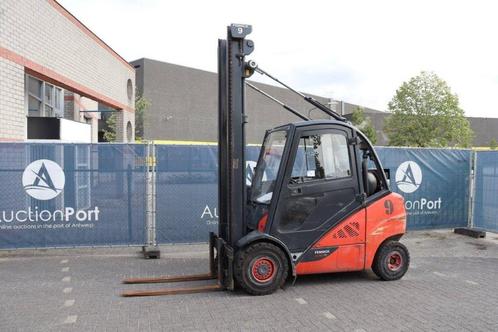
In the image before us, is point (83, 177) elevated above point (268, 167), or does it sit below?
below

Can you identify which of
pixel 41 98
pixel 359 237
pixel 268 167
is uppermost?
pixel 41 98

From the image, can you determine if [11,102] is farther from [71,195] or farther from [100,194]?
[100,194]

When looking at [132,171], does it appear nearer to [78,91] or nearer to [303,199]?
[303,199]

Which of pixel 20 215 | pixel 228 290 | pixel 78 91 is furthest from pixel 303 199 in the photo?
pixel 78 91

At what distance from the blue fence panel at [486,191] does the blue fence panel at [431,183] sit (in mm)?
250

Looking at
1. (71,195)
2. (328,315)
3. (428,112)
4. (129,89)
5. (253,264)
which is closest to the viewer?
(328,315)

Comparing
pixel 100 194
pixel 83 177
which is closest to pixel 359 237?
pixel 100 194

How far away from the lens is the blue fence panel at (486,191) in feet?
33.0

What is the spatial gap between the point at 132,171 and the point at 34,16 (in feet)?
16.4

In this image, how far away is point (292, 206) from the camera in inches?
238

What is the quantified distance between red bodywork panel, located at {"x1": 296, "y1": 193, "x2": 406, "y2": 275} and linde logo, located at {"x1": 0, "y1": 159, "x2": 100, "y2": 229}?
444 cm

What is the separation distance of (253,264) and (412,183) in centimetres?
577

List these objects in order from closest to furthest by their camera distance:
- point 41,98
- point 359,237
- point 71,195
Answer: point 359,237, point 71,195, point 41,98

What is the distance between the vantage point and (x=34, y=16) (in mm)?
10602
